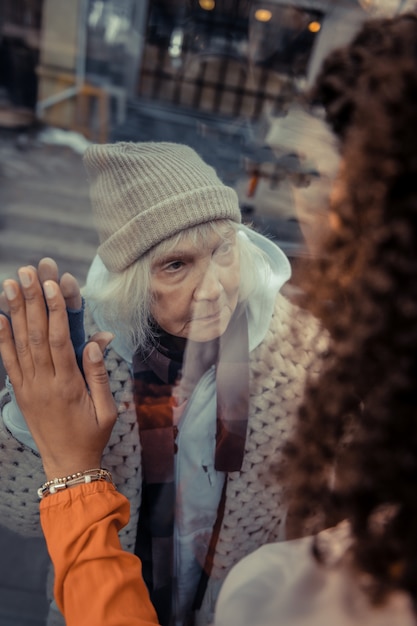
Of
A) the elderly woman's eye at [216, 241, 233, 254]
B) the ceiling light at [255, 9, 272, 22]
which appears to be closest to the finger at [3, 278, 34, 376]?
the elderly woman's eye at [216, 241, 233, 254]

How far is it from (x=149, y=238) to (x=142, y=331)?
223 mm

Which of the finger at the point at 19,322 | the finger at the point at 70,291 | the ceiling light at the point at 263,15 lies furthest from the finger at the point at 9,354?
the ceiling light at the point at 263,15

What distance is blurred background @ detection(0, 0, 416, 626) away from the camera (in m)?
1.15

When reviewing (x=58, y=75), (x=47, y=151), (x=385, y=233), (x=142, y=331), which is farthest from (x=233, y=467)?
(x=58, y=75)

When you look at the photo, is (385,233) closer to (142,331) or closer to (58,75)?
(142,331)

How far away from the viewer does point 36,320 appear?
0.79 metres

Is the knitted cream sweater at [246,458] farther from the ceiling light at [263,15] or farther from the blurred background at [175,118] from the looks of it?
the ceiling light at [263,15]

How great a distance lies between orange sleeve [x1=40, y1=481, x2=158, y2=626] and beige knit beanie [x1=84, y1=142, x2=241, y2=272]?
1.57ft

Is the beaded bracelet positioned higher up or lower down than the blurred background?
lower down

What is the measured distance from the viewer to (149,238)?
968 millimetres

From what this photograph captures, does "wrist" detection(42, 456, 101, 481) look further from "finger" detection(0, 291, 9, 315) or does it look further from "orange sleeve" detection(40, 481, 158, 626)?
"finger" detection(0, 291, 9, 315)

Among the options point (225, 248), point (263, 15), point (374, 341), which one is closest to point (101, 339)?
point (225, 248)

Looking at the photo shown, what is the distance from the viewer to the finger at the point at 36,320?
0.79 metres

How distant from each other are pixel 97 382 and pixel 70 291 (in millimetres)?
171
